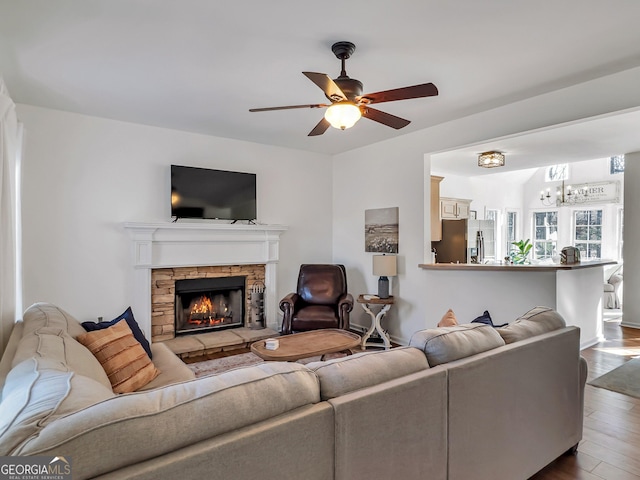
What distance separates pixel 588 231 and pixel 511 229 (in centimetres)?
158

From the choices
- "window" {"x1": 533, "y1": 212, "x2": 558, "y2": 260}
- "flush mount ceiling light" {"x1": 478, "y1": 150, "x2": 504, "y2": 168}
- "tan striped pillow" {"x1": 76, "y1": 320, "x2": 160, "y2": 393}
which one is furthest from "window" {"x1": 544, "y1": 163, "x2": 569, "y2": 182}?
"tan striped pillow" {"x1": 76, "y1": 320, "x2": 160, "y2": 393}

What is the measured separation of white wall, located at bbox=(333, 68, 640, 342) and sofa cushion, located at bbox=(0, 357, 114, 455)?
3898 mm

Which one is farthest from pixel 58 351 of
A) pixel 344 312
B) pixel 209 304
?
pixel 209 304

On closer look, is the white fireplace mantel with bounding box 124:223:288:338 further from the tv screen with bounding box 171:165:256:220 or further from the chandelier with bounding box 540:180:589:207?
the chandelier with bounding box 540:180:589:207

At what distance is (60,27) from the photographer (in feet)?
7.46

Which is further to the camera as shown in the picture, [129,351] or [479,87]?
[479,87]

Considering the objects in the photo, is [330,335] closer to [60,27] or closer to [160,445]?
[160,445]

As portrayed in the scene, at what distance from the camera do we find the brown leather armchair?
170 inches

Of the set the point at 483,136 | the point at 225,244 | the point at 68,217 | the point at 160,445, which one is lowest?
the point at 160,445

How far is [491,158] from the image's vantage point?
548 centimetres

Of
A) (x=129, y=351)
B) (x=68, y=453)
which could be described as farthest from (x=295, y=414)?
(x=129, y=351)

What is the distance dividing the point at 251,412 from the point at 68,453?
0.44 metres

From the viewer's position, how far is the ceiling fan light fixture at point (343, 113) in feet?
8.01

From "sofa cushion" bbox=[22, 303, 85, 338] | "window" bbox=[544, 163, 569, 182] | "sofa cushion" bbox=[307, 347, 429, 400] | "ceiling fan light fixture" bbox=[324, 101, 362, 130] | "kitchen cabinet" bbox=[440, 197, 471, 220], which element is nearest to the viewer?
"sofa cushion" bbox=[307, 347, 429, 400]
